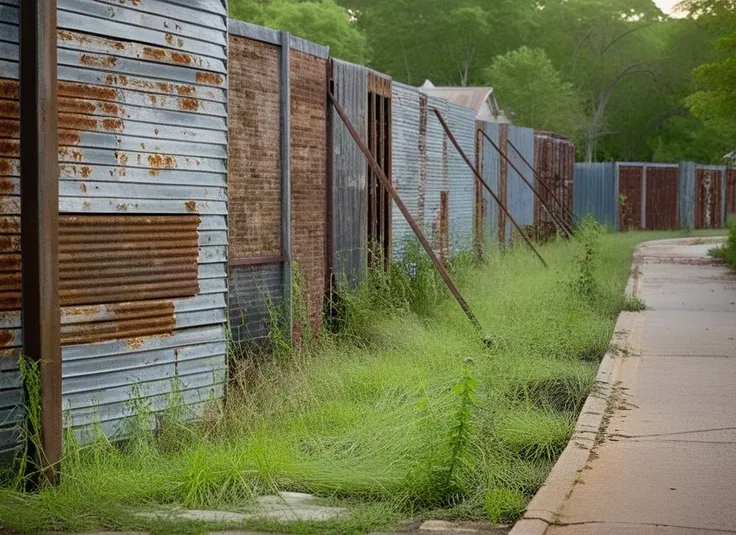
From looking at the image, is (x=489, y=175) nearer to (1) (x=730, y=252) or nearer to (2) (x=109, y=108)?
(1) (x=730, y=252)

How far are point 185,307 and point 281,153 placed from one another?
2875mm

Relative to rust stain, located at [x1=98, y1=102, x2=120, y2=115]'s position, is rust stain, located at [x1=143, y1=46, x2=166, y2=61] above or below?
above

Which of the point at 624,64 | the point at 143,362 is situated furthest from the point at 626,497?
the point at 624,64

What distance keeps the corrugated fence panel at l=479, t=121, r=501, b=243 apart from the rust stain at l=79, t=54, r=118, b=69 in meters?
14.2

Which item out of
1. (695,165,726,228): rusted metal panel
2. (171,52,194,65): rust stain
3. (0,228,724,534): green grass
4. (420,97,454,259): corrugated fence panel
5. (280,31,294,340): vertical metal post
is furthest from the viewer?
(695,165,726,228): rusted metal panel

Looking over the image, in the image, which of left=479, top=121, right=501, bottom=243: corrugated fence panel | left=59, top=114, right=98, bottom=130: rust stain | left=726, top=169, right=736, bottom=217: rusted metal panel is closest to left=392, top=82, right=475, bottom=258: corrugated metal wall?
left=479, top=121, right=501, bottom=243: corrugated fence panel

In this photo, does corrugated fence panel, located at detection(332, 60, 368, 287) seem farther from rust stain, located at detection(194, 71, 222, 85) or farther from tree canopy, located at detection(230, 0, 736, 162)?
tree canopy, located at detection(230, 0, 736, 162)

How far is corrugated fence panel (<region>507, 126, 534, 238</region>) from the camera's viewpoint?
25.5 meters

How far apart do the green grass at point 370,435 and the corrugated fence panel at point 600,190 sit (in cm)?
2704

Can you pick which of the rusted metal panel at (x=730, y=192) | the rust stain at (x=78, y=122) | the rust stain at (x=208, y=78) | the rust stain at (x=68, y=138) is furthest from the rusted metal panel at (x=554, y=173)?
the rust stain at (x=68, y=138)

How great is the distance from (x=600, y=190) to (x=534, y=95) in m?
21.9

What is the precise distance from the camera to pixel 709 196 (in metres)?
42.5

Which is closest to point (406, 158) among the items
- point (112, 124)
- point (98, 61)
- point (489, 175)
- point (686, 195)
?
point (489, 175)

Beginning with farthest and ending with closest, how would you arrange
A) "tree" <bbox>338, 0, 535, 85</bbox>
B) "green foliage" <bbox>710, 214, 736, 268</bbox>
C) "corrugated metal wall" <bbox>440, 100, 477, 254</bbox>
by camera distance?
"tree" <bbox>338, 0, 535, 85</bbox> → "green foliage" <bbox>710, 214, 736, 268</bbox> → "corrugated metal wall" <bbox>440, 100, 477, 254</bbox>
